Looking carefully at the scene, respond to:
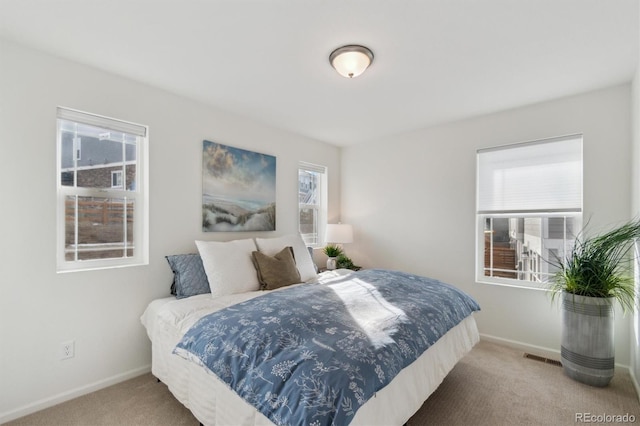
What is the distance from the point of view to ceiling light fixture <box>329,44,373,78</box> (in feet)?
6.58

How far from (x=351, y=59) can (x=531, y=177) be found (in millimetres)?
2362

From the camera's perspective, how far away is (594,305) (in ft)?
7.66

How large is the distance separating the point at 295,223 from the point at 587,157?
3142mm

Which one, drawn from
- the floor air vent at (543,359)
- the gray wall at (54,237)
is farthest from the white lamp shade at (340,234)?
the floor air vent at (543,359)

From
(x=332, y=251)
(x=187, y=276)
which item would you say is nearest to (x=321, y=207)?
(x=332, y=251)

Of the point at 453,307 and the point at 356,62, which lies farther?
the point at 453,307

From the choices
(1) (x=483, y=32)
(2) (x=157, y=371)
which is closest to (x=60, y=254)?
(2) (x=157, y=371)

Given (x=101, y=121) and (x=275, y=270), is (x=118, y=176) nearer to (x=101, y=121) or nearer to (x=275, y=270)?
(x=101, y=121)

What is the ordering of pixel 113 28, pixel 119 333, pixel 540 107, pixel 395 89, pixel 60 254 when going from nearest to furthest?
1. pixel 113 28
2. pixel 60 254
3. pixel 119 333
4. pixel 395 89
5. pixel 540 107

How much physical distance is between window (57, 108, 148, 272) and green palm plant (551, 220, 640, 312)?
3658 millimetres

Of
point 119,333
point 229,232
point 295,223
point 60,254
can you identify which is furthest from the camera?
point 295,223

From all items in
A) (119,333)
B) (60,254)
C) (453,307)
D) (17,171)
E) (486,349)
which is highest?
(17,171)

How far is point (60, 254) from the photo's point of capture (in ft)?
7.32

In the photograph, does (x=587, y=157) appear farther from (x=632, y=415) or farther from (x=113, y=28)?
(x=113, y=28)
